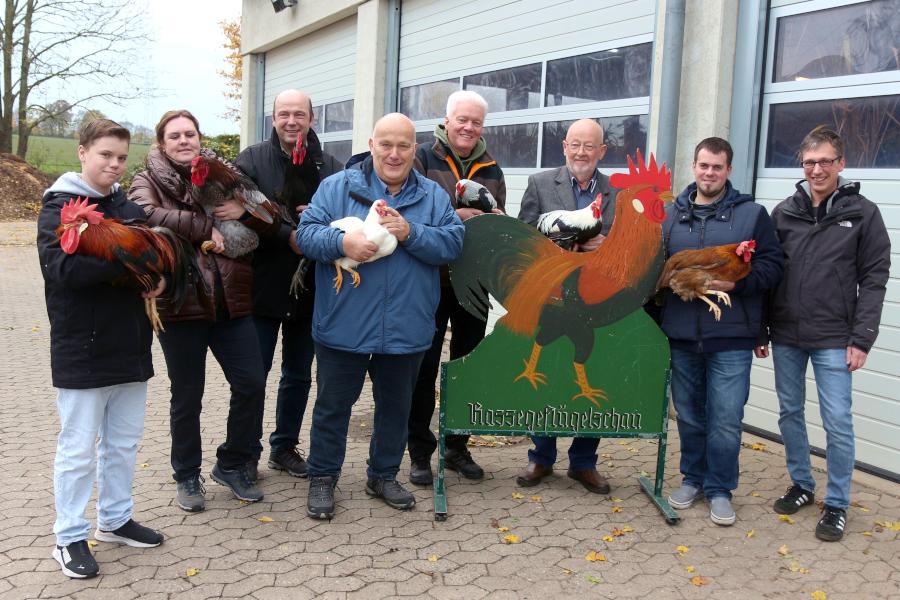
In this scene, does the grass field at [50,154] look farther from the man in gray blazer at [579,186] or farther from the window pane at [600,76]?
the man in gray blazer at [579,186]

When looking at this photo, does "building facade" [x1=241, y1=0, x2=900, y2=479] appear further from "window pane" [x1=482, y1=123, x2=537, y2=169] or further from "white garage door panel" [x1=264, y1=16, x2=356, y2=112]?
"white garage door panel" [x1=264, y1=16, x2=356, y2=112]

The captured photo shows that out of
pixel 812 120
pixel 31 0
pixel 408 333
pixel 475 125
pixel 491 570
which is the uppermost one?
pixel 31 0

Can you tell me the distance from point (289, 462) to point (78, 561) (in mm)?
1492

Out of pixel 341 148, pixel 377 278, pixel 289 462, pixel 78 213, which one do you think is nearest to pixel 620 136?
pixel 377 278

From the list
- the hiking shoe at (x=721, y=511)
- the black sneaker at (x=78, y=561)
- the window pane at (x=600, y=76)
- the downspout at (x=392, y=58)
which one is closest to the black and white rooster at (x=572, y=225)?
the hiking shoe at (x=721, y=511)

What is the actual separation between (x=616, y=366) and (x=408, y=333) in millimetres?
1227

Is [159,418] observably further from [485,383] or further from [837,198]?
[837,198]

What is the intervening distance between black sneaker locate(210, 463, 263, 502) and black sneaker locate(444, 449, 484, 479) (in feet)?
3.96

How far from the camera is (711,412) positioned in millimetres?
4219

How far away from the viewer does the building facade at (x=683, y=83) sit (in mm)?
5012

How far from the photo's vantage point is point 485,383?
422 centimetres

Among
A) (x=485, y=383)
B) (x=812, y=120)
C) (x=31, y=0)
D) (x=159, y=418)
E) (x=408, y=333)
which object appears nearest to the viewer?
(x=408, y=333)

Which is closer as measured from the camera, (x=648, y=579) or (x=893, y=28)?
(x=648, y=579)

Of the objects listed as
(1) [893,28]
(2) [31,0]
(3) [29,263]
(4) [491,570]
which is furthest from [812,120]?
(2) [31,0]
